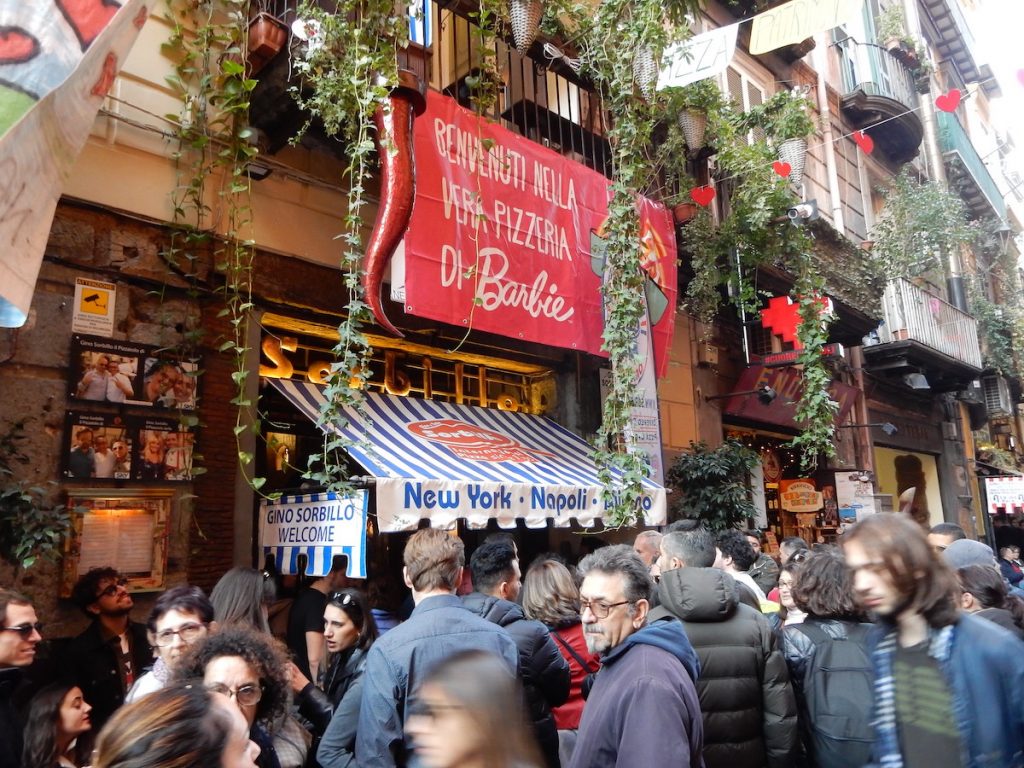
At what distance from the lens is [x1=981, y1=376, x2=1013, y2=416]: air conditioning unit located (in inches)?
781

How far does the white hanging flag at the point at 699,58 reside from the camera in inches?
302

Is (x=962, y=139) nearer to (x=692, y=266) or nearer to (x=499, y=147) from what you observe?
(x=692, y=266)

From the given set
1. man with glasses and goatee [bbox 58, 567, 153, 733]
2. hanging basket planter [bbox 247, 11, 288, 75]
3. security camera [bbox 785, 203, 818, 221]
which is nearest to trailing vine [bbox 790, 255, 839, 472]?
security camera [bbox 785, 203, 818, 221]

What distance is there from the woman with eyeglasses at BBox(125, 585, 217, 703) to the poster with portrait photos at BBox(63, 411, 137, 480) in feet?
7.32

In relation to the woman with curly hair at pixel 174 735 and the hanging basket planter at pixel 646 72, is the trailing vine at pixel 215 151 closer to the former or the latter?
the hanging basket planter at pixel 646 72

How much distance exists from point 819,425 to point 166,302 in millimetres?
6877

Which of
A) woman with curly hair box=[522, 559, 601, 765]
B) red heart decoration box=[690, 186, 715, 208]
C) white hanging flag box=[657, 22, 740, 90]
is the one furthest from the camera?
red heart decoration box=[690, 186, 715, 208]

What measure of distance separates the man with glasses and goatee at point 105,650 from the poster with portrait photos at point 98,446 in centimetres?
86

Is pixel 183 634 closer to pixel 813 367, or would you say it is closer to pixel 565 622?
pixel 565 622

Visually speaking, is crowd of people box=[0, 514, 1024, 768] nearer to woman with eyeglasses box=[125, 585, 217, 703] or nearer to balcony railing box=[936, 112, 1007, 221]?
woman with eyeglasses box=[125, 585, 217, 703]

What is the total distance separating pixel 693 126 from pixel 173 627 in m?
8.20

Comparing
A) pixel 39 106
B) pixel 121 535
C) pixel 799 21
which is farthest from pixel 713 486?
pixel 39 106

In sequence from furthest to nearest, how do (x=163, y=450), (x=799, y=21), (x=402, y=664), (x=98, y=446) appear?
(x=799, y=21) → (x=163, y=450) → (x=98, y=446) → (x=402, y=664)

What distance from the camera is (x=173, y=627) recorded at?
3.37 metres
